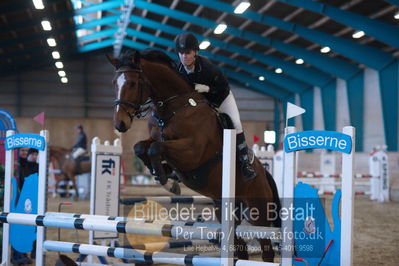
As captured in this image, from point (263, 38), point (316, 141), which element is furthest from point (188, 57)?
point (263, 38)

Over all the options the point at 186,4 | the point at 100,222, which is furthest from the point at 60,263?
the point at 186,4

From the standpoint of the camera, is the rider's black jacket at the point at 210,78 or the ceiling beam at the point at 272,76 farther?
the ceiling beam at the point at 272,76

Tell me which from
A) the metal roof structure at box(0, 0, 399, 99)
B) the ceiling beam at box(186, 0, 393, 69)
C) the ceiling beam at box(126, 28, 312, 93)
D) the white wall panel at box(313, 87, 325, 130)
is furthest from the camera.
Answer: the ceiling beam at box(126, 28, 312, 93)

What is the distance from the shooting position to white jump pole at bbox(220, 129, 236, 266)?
7.45 feet

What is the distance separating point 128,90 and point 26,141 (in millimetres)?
1142

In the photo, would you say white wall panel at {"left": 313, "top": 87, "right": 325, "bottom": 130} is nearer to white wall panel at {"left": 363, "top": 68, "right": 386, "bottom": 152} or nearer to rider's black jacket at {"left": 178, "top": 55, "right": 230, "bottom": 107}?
white wall panel at {"left": 363, "top": 68, "right": 386, "bottom": 152}

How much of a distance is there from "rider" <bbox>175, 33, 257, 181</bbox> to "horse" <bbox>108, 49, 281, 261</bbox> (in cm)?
8

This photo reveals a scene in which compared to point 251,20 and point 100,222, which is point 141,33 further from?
point 100,222

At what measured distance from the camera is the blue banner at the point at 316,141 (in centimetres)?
231

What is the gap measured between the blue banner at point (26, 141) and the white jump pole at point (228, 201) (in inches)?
61.8

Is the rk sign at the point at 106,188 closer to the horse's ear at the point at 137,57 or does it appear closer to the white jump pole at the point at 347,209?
the horse's ear at the point at 137,57

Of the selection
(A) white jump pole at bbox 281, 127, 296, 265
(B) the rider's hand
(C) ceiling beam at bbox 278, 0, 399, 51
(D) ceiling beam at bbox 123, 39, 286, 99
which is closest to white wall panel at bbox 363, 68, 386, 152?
(C) ceiling beam at bbox 278, 0, 399, 51

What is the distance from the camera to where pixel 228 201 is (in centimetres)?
230

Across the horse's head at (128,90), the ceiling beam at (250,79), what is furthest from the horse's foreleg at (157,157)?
the ceiling beam at (250,79)
